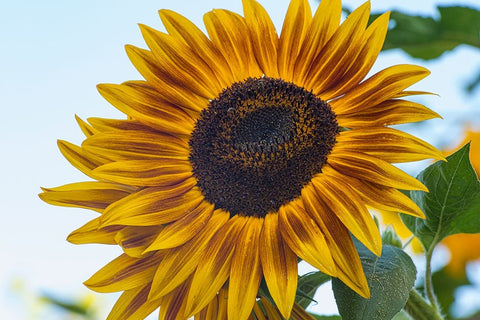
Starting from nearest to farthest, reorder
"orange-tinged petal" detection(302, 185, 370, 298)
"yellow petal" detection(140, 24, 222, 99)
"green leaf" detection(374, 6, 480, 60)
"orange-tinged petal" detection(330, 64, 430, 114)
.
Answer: "orange-tinged petal" detection(302, 185, 370, 298) → "orange-tinged petal" detection(330, 64, 430, 114) → "yellow petal" detection(140, 24, 222, 99) → "green leaf" detection(374, 6, 480, 60)

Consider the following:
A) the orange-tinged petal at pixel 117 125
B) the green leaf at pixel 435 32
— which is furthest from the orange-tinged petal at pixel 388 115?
the green leaf at pixel 435 32

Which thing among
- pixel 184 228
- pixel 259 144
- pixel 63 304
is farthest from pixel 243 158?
pixel 63 304

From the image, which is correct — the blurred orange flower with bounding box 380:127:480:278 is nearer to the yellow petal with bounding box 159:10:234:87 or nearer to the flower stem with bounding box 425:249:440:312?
the flower stem with bounding box 425:249:440:312

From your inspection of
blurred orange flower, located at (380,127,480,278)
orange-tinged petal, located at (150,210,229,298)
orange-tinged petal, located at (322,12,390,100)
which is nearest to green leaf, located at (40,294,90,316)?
orange-tinged petal, located at (150,210,229,298)

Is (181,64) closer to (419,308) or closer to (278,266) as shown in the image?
(278,266)

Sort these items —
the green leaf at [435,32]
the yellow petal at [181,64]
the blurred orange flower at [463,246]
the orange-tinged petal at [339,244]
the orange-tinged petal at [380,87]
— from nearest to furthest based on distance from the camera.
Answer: the orange-tinged petal at [339,244] < the orange-tinged petal at [380,87] < the yellow petal at [181,64] < the green leaf at [435,32] < the blurred orange flower at [463,246]

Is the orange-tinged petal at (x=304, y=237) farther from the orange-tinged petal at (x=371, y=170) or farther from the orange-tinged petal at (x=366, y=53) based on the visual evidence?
the orange-tinged petal at (x=366, y=53)
